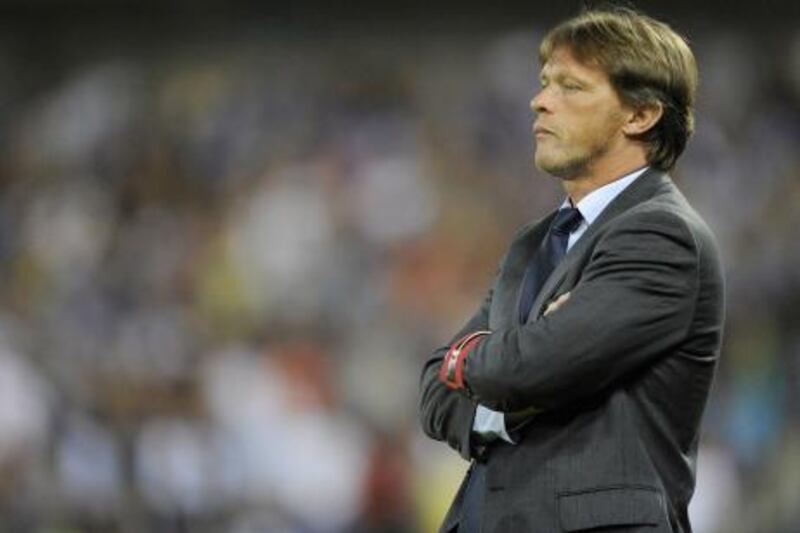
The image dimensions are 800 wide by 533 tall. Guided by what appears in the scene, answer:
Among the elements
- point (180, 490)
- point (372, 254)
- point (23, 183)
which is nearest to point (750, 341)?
point (372, 254)

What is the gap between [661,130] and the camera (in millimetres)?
2629

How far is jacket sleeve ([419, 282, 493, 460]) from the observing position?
264 cm

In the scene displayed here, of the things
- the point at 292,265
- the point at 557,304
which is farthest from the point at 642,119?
the point at 292,265

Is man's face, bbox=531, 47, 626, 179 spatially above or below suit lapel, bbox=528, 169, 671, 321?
Answer: above

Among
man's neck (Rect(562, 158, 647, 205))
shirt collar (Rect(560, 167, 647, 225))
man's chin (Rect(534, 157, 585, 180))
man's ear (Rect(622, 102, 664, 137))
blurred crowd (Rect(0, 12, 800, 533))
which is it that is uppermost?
man's ear (Rect(622, 102, 664, 137))

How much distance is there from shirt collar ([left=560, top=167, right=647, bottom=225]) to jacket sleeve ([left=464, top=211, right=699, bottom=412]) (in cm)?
12

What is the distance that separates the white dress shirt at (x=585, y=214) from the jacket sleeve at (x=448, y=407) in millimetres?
24

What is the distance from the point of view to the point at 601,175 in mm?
2619

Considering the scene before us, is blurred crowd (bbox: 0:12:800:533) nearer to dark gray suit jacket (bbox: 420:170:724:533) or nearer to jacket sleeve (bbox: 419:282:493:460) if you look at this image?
jacket sleeve (bbox: 419:282:493:460)

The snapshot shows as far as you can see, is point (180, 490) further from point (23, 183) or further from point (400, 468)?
point (23, 183)

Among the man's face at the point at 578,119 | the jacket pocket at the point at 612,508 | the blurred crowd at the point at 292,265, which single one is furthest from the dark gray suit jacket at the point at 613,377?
the blurred crowd at the point at 292,265

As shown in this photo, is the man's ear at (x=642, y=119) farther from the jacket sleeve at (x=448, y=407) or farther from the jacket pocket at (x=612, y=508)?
the jacket pocket at (x=612, y=508)

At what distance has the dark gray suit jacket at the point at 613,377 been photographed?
7.86 feet

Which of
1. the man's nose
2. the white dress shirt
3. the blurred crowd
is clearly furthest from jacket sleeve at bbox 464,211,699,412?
the blurred crowd
